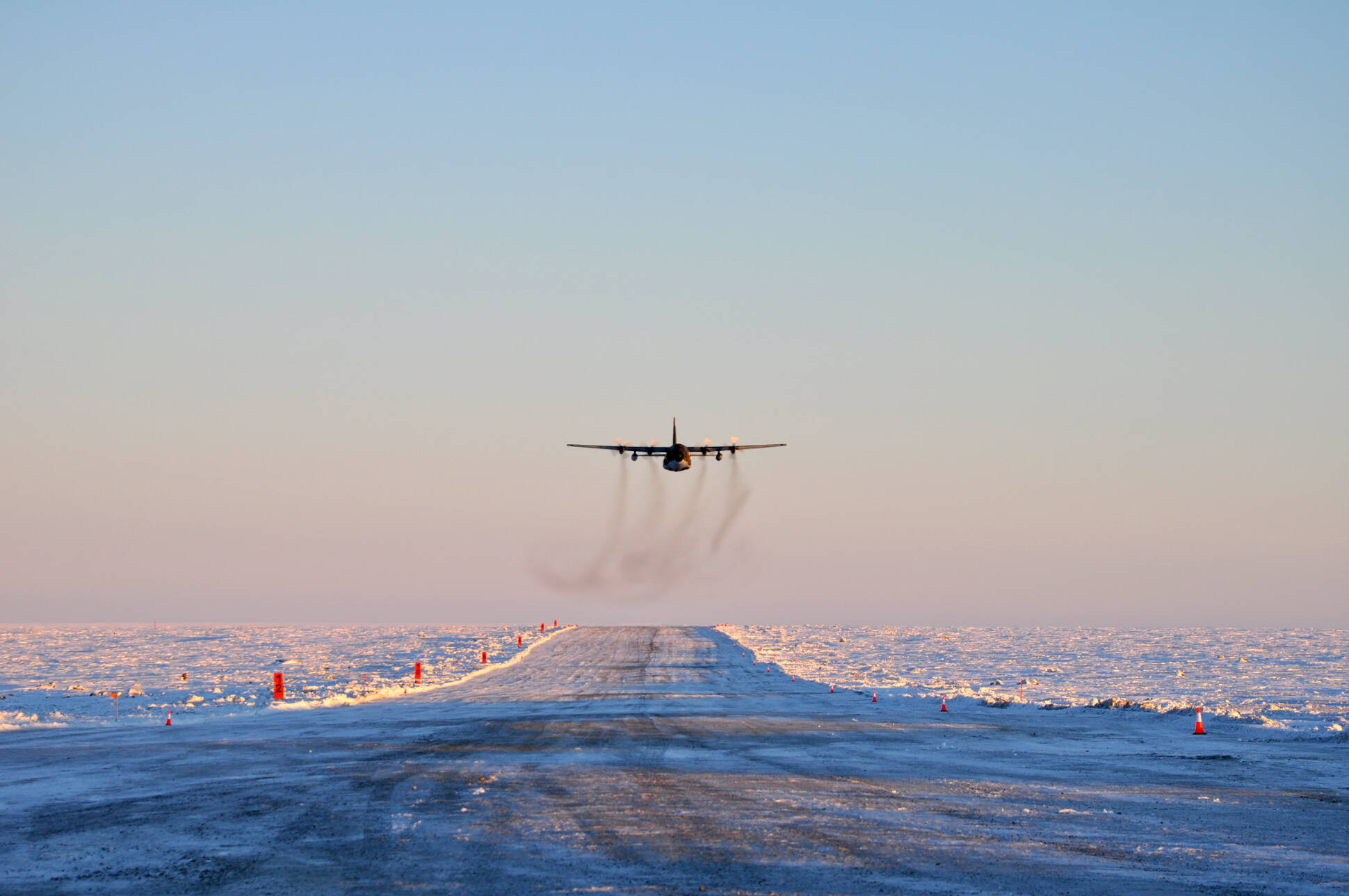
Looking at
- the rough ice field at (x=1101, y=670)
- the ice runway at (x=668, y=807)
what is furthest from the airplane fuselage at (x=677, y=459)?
the ice runway at (x=668, y=807)

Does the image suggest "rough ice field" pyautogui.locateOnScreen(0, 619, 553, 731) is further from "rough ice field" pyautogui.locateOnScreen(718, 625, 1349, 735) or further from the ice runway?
"rough ice field" pyautogui.locateOnScreen(718, 625, 1349, 735)

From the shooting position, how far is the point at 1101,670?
269 feet

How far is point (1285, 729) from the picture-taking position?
112 ft

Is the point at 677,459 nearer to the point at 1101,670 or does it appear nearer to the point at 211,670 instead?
the point at 211,670

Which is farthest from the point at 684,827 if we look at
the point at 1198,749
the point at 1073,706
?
the point at 1073,706

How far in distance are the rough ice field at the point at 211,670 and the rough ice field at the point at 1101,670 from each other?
24152 millimetres

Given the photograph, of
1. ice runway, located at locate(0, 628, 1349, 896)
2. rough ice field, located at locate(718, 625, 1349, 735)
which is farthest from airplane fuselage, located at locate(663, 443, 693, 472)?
ice runway, located at locate(0, 628, 1349, 896)

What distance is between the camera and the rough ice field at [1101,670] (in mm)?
47812

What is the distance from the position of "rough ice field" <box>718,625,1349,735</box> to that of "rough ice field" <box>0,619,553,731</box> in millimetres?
24152

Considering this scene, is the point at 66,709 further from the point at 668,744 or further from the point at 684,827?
the point at 684,827

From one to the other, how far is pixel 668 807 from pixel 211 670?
5884cm

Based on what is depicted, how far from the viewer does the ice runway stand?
15672 millimetres

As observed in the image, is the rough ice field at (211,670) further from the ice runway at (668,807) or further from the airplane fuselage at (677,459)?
the airplane fuselage at (677,459)

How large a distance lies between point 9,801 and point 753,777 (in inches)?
593
